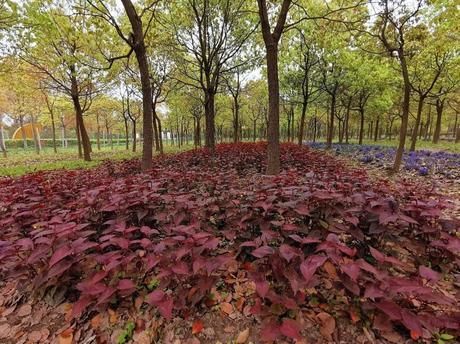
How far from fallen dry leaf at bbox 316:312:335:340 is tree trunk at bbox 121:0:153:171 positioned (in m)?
5.93

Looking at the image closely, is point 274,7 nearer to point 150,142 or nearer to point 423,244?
point 150,142

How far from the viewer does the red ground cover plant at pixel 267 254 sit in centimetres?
169

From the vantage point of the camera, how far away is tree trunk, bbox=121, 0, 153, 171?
5.96 meters

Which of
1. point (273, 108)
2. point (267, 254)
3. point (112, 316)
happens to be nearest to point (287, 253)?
point (267, 254)

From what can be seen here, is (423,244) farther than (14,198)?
No

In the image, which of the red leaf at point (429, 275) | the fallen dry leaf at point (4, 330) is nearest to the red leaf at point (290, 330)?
the red leaf at point (429, 275)

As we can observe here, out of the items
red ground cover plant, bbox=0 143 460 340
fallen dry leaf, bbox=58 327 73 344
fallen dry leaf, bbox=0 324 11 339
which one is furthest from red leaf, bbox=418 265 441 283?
fallen dry leaf, bbox=0 324 11 339

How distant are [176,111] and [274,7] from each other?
2038 centimetres

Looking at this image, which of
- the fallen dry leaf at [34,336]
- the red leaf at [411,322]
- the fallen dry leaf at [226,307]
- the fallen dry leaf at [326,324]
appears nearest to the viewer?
the red leaf at [411,322]

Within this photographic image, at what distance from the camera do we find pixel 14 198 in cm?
343

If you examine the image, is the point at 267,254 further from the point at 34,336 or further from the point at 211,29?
the point at 211,29

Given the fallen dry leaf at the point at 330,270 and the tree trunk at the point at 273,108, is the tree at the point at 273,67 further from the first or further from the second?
the fallen dry leaf at the point at 330,270

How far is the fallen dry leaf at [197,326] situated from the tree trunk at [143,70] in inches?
217

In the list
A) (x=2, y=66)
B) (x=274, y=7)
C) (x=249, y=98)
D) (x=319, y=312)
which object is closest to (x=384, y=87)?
(x=274, y=7)
